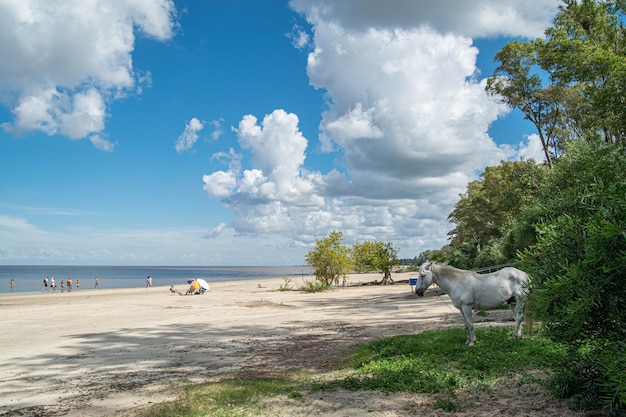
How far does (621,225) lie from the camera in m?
4.31

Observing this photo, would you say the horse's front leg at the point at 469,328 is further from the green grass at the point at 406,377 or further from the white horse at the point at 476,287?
the green grass at the point at 406,377

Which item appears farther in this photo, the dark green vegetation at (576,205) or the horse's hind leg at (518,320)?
the horse's hind leg at (518,320)

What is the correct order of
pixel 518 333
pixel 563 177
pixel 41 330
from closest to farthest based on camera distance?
1. pixel 518 333
2. pixel 563 177
3. pixel 41 330

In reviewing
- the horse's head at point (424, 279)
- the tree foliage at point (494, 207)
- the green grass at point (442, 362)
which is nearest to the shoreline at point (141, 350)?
the green grass at point (442, 362)

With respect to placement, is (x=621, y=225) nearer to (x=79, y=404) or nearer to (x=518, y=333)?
(x=518, y=333)

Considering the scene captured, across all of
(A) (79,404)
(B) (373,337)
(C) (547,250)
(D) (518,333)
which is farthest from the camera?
(B) (373,337)

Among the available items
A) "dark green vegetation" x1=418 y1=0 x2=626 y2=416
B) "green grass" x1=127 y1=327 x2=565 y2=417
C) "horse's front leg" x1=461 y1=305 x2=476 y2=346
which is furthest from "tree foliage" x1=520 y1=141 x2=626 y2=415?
"horse's front leg" x1=461 y1=305 x2=476 y2=346

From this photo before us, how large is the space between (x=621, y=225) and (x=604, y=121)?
18.1 m

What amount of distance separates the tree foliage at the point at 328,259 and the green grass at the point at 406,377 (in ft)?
130

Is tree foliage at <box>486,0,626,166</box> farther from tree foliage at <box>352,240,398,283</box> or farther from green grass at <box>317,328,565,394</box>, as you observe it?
tree foliage at <box>352,240,398,283</box>

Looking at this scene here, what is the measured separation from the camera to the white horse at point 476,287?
1075 cm

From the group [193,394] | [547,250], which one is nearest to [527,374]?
[547,250]

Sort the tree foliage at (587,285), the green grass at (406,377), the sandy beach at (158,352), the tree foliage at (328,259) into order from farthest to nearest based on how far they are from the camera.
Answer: the tree foliage at (328,259), the sandy beach at (158,352), the green grass at (406,377), the tree foliage at (587,285)

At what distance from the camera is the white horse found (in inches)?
423
